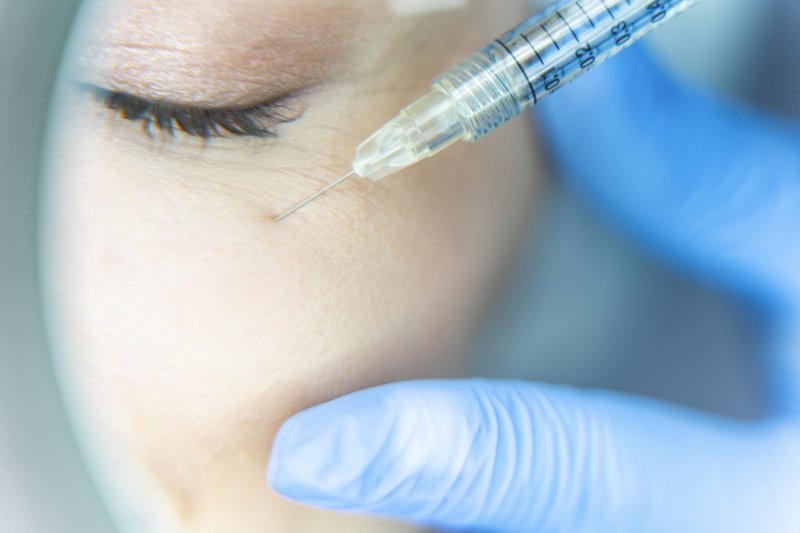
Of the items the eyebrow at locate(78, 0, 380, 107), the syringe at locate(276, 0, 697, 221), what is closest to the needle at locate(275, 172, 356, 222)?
the syringe at locate(276, 0, 697, 221)

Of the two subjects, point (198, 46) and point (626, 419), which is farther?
point (626, 419)

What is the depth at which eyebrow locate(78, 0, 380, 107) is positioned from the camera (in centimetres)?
63

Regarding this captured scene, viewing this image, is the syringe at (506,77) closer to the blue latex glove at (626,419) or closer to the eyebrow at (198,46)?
the eyebrow at (198,46)

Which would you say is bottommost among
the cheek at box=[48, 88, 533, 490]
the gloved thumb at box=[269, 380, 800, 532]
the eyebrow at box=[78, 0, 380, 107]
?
the gloved thumb at box=[269, 380, 800, 532]

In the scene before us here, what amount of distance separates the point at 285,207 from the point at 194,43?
0.62ft

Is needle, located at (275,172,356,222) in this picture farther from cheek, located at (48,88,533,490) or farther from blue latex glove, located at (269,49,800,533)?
blue latex glove, located at (269,49,800,533)

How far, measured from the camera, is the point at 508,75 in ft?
2.47

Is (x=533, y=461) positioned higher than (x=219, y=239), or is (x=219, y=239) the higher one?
(x=219, y=239)

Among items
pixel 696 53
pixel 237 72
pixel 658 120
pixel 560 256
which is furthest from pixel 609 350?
pixel 237 72

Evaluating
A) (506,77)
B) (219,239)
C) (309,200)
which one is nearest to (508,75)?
(506,77)

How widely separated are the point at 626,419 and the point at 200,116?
66cm

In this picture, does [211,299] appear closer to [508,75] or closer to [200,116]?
[200,116]

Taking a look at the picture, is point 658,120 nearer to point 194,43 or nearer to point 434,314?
point 434,314

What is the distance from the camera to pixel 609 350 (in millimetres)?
1081
